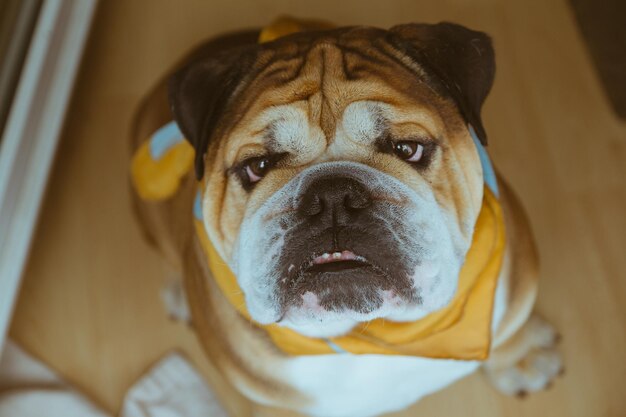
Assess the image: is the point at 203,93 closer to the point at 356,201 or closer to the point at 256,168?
the point at 256,168

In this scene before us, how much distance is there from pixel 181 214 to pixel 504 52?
1013 millimetres

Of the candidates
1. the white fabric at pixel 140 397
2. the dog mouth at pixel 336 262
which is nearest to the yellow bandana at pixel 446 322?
the dog mouth at pixel 336 262

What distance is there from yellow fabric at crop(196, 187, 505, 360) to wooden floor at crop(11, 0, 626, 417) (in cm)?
32

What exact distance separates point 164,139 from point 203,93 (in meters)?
0.31

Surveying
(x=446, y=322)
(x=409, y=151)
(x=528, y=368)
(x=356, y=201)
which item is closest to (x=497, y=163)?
(x=528, y=368)

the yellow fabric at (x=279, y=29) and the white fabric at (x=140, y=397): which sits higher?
the yellow fabric at (x=279, y=29)

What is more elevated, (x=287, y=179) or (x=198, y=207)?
(x=287, y=179)

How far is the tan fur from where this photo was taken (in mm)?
1115

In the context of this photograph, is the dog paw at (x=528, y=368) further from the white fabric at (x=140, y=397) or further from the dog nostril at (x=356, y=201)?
the dog nostril at (x=356, y=201)

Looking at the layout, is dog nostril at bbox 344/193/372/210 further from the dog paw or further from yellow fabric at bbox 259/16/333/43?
the dog paw

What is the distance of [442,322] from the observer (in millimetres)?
1266

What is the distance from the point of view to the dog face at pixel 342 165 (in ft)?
3.42

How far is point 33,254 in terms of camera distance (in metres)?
1.98

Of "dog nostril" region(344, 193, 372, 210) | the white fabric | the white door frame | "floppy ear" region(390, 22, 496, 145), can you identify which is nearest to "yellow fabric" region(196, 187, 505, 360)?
"floppy ear" region(390, 22, 496, 145)
